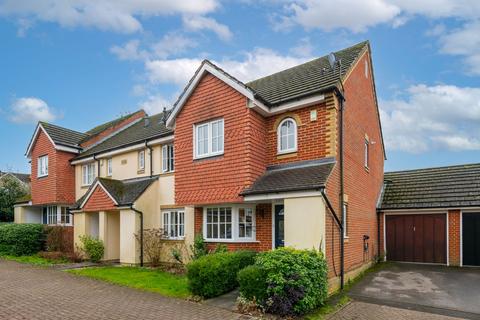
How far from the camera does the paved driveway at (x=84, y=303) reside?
9.42 metres

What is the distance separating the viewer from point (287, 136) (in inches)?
536

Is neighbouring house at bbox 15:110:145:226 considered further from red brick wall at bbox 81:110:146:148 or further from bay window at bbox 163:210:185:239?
bay window at bbox 163:210:185:239

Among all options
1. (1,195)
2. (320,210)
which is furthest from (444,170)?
(1,195)

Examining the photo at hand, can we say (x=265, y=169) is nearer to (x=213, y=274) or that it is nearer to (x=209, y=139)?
(x=209, y=139)

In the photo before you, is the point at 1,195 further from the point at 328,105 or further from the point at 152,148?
the point at 328,105

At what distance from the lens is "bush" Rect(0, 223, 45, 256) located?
21.8 meters

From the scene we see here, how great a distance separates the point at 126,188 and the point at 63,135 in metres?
8.43

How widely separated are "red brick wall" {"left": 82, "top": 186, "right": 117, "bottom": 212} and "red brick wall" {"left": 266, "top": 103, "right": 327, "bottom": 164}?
27.8ft

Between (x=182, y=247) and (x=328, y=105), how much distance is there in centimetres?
864

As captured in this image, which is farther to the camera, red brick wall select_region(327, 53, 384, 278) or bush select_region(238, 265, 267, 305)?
red brick wall select_region(327, 53, 384, 278)

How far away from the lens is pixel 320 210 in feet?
35.8

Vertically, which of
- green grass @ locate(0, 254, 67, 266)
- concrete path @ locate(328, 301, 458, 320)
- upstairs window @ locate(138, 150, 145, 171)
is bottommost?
green grass @ locate(0, 254, 67, 266)

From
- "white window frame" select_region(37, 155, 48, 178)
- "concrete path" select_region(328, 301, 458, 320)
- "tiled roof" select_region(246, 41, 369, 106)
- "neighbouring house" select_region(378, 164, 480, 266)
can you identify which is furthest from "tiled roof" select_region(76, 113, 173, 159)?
"neighbouring house" select_region(378, 164, 480, 266)

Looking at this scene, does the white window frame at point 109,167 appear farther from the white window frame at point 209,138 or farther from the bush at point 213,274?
the bush at point 213,274
